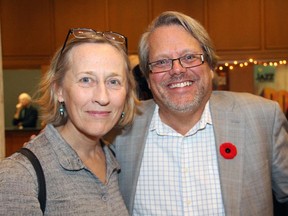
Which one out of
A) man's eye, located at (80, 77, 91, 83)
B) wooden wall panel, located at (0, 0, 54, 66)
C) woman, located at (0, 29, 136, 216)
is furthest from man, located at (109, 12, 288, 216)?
wooden wall panel, located at (0, 0, 54, 66)

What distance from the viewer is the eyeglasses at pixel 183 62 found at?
199cm

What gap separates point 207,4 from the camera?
6.30 meters

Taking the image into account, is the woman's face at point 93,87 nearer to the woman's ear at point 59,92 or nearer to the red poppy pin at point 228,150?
the woman's ear at point 59,92

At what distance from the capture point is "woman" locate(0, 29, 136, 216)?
4.71 ft

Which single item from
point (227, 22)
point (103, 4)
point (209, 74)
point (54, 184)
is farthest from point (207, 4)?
point (54, 184)

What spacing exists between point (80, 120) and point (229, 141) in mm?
781

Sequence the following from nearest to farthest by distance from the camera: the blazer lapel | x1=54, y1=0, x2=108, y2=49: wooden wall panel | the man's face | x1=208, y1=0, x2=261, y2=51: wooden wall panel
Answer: the blazer lapel < the man's face < x1=208, y1=0, x2=261, y2=51: wooden wall panel < x1=54, y1=0, x2=108, y2=49: wooden wall panel

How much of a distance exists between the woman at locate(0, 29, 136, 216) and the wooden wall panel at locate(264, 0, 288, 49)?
199 inches

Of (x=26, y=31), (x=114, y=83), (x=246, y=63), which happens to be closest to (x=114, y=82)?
(x=114, y=83)

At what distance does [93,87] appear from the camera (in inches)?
60.1

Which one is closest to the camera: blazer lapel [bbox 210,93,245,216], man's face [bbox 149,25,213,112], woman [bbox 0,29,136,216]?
woman [bbox 0,29,136,216]

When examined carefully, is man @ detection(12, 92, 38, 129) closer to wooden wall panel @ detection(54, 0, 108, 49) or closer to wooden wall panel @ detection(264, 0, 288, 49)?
wooden wall panel @ detection(54, 0, 108, 49)

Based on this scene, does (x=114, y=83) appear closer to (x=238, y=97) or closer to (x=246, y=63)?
(x=238, y=97)

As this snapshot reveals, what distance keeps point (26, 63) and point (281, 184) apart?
524 centimetres
